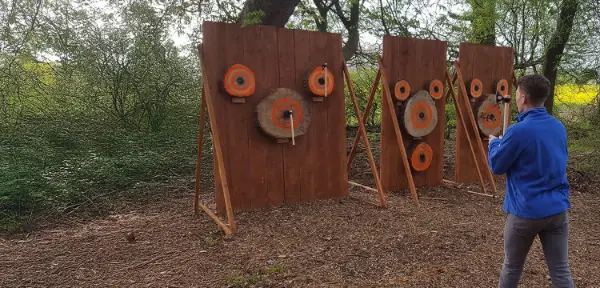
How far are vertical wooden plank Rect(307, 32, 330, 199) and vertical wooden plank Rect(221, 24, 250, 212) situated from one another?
33.0 inches

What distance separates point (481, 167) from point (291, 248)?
408cm

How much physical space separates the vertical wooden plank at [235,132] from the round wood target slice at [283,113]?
210mm

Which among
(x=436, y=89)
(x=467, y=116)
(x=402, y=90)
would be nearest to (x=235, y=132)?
(x=402, y=90)

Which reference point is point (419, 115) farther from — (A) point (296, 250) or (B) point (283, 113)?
(A) point (296, 250)

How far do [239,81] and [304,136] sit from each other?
1032 mm

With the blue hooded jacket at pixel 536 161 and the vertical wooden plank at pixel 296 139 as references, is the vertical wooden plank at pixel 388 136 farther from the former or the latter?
the blue hooded jacket at pixel 536 161

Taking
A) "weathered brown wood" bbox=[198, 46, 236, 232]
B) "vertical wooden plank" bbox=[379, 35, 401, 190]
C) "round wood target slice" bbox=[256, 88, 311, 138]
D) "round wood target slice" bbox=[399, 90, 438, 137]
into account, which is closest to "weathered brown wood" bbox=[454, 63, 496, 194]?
"round wood target slice" bbox=[399, 90, 438, 137]

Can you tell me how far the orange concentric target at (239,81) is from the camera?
4.08m

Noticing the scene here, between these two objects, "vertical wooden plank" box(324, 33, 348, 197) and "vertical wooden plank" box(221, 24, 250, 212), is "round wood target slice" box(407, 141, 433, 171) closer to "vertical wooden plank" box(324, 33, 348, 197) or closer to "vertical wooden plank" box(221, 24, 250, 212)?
"vertical wooden plank" box(324, 33, 348, 197)

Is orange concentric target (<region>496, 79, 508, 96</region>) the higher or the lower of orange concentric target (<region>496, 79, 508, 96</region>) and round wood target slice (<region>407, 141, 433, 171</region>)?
the higher

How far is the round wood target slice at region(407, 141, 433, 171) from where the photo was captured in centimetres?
531

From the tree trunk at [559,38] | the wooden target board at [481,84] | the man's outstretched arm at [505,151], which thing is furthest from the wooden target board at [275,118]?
the tree trunk at [559,38]

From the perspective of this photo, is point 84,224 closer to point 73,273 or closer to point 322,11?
point 73,273

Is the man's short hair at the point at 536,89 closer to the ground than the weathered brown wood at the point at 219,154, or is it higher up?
higher up
